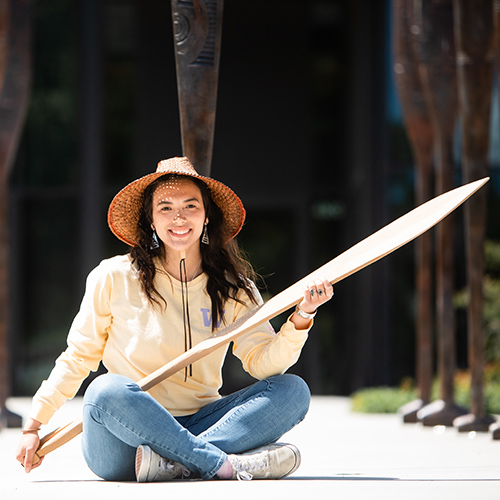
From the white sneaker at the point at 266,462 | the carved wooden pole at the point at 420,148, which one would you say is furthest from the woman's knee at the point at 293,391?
the carved wooden pole at the point at 420,148

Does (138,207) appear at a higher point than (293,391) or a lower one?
higher

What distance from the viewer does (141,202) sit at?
12.0 feet

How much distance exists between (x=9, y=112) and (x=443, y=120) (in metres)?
2.76

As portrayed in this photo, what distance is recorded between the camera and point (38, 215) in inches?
397

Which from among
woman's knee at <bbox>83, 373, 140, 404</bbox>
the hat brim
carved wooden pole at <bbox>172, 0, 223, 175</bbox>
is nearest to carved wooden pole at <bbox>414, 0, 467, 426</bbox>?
carved wooden pole at <bbox>172, 0, 223, 175</bbox>

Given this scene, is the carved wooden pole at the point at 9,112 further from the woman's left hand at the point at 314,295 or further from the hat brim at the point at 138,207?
the woman's left hand at the point at 314,295

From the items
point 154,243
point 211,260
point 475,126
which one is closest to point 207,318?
point 211,260

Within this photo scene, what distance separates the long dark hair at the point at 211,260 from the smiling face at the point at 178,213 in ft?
0.13

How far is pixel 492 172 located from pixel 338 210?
1.64m

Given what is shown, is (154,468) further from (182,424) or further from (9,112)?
(9,112)

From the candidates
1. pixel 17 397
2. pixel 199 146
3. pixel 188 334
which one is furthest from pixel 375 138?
pixel 188 334

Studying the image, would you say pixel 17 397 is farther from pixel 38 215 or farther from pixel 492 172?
Result: pixel 492 172

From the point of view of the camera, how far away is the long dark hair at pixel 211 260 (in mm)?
3447

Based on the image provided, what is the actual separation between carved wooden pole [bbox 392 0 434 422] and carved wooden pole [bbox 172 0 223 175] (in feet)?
9.34
